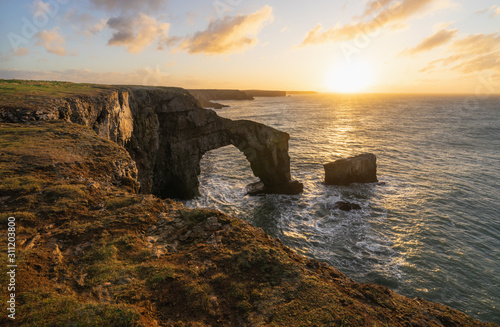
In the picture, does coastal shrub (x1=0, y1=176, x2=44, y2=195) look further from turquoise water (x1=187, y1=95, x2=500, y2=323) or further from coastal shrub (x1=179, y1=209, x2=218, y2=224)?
turquoise water (x1=187, y1=95, x2=500, y2=323)

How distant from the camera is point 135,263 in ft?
24.1

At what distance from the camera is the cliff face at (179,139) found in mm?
26953

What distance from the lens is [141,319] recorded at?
17.9 feet

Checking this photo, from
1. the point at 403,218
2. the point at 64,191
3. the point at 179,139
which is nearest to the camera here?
the point at 64,191

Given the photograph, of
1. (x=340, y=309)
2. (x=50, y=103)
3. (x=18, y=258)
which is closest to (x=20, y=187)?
(x=18, y=258)

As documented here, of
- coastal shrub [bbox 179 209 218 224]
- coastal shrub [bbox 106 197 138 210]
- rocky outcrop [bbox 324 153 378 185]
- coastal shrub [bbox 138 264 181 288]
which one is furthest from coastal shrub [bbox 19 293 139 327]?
rocky outcrop [bbox 324 153 378 185]

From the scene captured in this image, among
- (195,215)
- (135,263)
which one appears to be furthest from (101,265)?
(195,215)

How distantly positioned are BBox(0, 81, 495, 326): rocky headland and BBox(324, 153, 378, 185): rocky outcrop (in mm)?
29867

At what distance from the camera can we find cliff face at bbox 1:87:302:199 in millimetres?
26953

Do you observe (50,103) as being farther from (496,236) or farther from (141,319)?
(496,236)

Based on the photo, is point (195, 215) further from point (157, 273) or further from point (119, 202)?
point (157, 273)

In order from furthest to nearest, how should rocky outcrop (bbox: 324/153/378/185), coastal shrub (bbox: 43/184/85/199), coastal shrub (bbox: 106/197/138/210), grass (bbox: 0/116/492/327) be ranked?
1. rocky outcrop (bbox: 324/153/378/185)
2. coastal shrub (bbox: 106/197/138/210)
3. coastal shrub (bbox: 43/184/85/199)
4. grass (bbox: 0/116/492/327)

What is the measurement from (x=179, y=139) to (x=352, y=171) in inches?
1066

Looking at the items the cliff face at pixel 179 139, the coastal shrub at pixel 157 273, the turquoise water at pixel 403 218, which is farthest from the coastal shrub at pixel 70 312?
the cliff face at pixel 179 139
